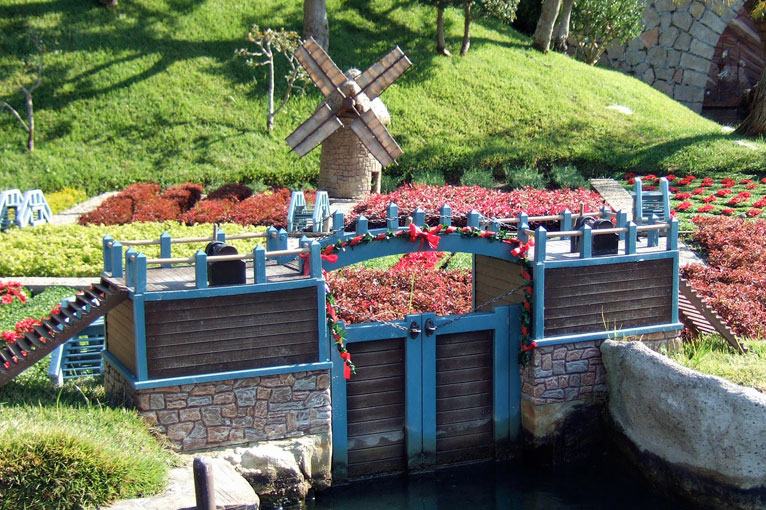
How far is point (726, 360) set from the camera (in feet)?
43.3

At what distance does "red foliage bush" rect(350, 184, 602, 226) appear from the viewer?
20.0 meters

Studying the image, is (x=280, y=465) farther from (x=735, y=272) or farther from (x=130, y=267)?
(x=735, y=272)

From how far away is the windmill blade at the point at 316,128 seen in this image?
22.9 metres

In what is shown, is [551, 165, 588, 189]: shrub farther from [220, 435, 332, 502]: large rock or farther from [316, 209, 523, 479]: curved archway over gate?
[220, 435, 332, 502]: large rock

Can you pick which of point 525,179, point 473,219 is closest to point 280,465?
point 473,219

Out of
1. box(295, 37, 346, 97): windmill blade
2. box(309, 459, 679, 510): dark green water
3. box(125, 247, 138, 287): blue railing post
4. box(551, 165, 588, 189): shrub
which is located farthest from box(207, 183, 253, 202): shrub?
box(309, 459, 679, 510): dark green water

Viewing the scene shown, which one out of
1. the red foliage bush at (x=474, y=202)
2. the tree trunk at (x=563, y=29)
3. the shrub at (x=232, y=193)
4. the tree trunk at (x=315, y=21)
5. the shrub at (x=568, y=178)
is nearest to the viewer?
the red foliage bush at (x=474, y=202)

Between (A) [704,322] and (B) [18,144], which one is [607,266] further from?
(B) [18,144]

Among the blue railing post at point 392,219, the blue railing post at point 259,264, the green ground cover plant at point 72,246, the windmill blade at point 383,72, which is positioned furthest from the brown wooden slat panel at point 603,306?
the windmill blade at point 383,72

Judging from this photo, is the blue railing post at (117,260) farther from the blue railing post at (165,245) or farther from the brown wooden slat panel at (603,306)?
the brown wooden slat panel at (603,306)

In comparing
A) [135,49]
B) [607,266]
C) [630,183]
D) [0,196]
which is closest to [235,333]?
[607,266]

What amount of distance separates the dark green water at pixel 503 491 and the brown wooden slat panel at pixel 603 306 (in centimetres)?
232

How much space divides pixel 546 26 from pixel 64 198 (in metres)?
19.5

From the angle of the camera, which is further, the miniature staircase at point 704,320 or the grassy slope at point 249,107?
the grassy slope at point 249,107
